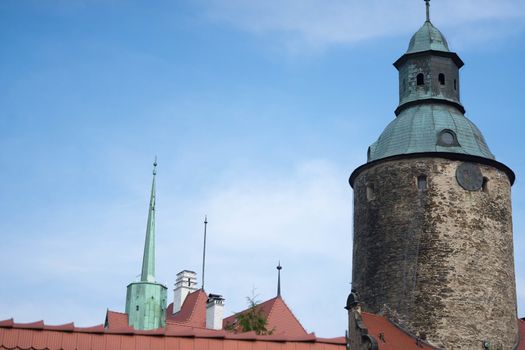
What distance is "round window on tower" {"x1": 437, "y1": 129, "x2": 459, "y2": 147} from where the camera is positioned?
3503cm

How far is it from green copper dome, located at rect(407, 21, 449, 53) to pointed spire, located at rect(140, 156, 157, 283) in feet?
47.7

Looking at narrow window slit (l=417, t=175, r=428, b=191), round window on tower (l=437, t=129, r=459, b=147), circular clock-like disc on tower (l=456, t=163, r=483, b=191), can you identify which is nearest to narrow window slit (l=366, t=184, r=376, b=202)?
narrow window slit (l=417, t=175, r=428, b=191)

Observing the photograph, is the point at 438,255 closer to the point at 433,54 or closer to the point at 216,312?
the point at 433,54

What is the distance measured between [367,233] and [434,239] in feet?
8.70

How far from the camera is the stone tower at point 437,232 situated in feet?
108

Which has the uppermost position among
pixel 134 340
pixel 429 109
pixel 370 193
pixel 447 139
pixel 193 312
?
pixel 429 109

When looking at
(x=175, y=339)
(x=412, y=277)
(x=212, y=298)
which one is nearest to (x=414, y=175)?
(x=412, y=277)

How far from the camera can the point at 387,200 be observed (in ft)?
114

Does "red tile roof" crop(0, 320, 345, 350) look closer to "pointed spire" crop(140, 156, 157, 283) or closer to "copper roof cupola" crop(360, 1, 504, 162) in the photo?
"copper roof cupola" crop(360, 1, 504, 162)

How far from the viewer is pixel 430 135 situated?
116ft

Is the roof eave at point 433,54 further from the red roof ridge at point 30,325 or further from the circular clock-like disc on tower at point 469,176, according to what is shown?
the red roof ridge at point 30,325

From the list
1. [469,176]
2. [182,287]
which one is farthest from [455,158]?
[182,287]

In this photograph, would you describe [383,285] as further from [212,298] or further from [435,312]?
[212,298]

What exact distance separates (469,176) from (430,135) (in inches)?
82.0
